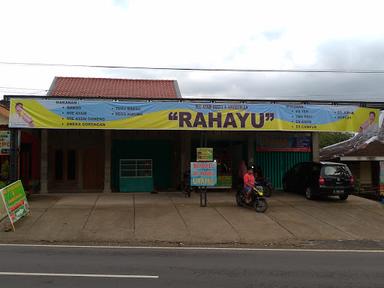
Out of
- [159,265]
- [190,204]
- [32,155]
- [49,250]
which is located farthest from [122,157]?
[159,265]

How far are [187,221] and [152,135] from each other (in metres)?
10.1

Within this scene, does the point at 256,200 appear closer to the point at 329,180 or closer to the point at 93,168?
the point at 329,180

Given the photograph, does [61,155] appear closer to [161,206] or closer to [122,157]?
[122,157]

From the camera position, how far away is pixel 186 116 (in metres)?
19.4

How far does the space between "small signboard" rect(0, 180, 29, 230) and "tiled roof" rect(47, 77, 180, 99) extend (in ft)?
41.4

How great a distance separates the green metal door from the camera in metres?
26.0

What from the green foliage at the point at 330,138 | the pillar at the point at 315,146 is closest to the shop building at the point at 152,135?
the pillar at the point at 315,146

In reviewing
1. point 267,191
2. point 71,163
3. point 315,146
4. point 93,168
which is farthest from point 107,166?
point 315,146

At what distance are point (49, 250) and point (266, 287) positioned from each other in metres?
5.79

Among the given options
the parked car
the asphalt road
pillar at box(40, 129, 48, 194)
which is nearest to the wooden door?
pillar at box(40, 129, 48, 194)

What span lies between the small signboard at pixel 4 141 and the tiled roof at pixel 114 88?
6.42 metres

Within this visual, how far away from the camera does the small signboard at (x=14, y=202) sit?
14164 mm

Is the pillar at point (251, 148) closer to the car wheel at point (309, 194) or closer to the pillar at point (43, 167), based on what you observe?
the car wheel at point (309, 194)

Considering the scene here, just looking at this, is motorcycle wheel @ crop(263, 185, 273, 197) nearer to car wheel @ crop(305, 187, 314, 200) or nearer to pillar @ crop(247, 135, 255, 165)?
car wheel @ crop(305, 187, 314, 200)
